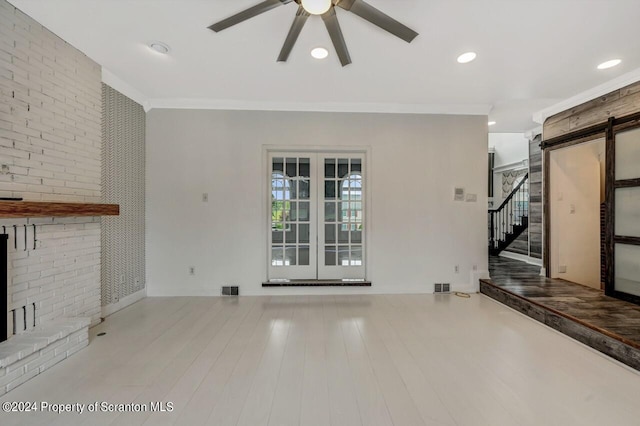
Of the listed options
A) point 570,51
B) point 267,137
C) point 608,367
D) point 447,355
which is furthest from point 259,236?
point 570,51

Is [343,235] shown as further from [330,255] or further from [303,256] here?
[303,256]

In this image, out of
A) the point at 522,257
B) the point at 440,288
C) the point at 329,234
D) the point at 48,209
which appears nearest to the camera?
the point at 48,209

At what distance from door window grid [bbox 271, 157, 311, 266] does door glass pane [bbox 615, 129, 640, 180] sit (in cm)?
398

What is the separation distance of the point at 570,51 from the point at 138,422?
15.6ft

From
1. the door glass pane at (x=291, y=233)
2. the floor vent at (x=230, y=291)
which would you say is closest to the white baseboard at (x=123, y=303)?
the floor vent at (x=230, y=291)

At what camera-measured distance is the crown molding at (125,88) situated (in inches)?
130

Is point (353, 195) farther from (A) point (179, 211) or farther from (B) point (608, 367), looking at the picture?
(B) point (608, 367)

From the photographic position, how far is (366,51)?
2.82 metres

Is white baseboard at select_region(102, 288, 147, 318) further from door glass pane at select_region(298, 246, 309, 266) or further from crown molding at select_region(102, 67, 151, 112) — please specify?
crown molding at select_region(102, 67, 151, 112)

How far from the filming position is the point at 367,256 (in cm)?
431

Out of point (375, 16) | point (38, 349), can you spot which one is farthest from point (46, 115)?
point (375, 16)

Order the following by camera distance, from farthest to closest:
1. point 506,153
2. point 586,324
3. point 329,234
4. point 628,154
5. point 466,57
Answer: point 506,153
point 329,234
point 628,154
point 466,57
point 586,324

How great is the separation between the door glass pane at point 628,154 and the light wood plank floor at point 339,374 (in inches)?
84.3

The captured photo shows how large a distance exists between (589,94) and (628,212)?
1656mm
